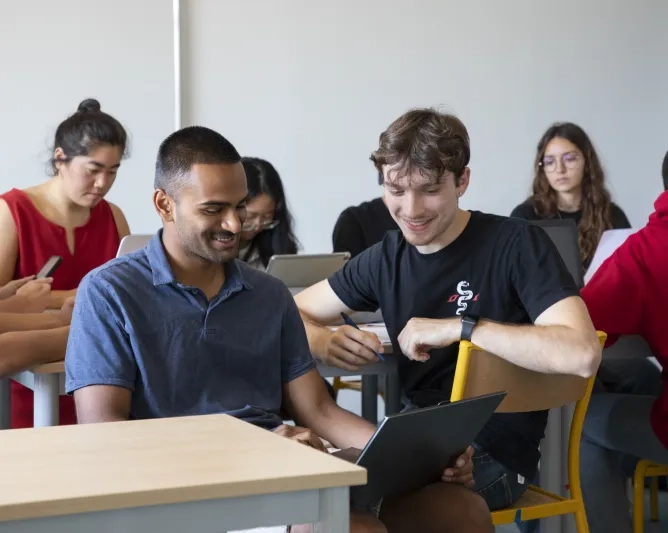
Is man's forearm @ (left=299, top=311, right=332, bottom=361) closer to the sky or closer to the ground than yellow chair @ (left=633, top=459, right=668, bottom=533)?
closer to the sky

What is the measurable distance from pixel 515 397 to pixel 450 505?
31cm

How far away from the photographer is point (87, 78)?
4.21 m

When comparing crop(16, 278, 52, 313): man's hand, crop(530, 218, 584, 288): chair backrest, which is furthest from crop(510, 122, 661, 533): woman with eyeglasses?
crop(16, 278, 52, 313): man's hand

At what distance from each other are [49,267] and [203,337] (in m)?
1.25

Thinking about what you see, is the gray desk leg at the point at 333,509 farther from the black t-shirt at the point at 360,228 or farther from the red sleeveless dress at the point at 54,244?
the black t-shirt at the point at 360,228

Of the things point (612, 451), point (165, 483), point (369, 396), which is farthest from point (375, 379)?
point (165, 483)

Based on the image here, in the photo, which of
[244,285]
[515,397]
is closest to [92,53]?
[244,285]

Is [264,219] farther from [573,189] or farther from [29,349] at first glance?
[29,349]

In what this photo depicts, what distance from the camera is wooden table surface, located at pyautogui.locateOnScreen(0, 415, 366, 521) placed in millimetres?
1032

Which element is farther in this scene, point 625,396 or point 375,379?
point 375,379

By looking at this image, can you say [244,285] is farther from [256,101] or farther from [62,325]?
[256,101]

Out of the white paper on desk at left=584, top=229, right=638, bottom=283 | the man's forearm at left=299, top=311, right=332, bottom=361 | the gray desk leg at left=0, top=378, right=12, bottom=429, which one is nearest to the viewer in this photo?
the man's forearm at left=299, top=311, right=332, bottom=361

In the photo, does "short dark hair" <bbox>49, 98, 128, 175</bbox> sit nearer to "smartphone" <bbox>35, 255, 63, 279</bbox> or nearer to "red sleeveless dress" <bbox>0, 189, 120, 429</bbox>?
"red sleeveless dress" <bbox>0, 189, 120, 429</bbox>

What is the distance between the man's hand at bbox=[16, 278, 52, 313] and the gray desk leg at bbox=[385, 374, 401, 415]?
1.14 m
